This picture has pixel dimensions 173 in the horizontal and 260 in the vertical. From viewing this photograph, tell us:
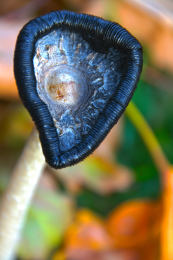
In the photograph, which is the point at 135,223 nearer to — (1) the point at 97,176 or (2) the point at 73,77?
(1) the point at 97,176

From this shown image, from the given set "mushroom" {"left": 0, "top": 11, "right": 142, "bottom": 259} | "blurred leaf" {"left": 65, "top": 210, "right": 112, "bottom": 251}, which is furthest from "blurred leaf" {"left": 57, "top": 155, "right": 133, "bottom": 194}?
"mushroom" {"left": 0, "top": 11, "right": 142, "bottom": 259}

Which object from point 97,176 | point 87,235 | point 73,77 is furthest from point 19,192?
point 97,176

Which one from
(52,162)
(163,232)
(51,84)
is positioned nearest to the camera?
(52,162)

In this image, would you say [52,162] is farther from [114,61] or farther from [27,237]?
[27,237]

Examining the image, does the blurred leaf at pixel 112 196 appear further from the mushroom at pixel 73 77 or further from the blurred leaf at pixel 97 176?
the mushroom at pixel 73 77

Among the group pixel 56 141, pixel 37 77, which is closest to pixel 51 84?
pixel 37 77

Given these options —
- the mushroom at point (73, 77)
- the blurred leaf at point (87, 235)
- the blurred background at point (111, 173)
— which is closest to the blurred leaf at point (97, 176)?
the blurred background at point (111, 173)
